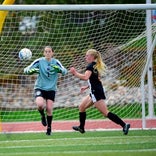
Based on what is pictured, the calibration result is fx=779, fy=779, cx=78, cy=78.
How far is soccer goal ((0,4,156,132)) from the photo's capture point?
17.4 metres

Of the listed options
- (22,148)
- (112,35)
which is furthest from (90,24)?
(22,148)

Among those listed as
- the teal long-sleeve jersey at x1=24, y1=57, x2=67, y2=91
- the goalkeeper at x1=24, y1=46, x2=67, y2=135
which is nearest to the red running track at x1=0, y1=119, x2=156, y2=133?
the goalkeeper at x1=24, y1=46, x2=67, y2=135

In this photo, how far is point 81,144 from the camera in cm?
1276

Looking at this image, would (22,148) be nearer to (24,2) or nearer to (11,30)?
(11,30)

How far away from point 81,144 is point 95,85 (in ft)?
7.55

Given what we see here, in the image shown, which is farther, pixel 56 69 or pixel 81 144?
pixel 56 69

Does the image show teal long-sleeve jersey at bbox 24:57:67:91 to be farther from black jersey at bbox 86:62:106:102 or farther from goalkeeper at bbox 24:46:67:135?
black jersey at bbox 86:62:106:102

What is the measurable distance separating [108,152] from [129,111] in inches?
309

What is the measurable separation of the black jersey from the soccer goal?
Result: 5.28 feet

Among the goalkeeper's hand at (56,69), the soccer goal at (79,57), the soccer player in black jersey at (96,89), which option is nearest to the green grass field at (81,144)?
the soccer player in black jersey at (96,89)

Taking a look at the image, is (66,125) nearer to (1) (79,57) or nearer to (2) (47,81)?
(1) (79,57)

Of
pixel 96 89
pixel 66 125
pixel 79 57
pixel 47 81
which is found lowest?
pixel 66 125

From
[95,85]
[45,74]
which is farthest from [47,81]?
[95,85]

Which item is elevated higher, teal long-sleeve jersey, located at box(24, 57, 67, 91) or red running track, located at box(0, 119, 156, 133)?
teal long-sleeve jersey, located at box(24, 57, 67, 91)
